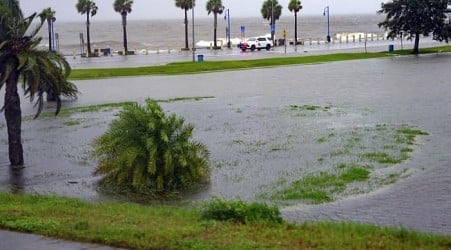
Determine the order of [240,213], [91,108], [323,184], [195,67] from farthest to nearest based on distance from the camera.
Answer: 1. [195,67]
2. [91,108]
3. [323,184]
4. [240,213]

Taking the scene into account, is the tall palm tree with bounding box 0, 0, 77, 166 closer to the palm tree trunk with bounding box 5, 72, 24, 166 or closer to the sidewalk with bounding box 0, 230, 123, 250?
the palm tree trunk with bounding box 5, 72, 24, 166

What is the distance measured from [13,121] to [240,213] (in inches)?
446

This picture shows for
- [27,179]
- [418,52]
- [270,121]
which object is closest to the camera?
[27,179]

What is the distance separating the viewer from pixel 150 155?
14469mm

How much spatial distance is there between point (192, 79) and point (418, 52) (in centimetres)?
2970

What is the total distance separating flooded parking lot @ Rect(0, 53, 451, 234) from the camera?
12883 mm

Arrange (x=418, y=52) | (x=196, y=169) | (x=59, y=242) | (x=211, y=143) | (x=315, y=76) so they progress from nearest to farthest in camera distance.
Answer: (x=59, y=242) → (x=196, y=169) → (x=211, y=143) → (x=315, y=76) → (x=418, y=52)

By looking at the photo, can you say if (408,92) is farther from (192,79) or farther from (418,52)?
(418,52)

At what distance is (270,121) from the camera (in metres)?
23.4

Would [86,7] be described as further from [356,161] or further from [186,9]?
[356,161]

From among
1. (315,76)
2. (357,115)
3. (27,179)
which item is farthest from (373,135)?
(315,76)

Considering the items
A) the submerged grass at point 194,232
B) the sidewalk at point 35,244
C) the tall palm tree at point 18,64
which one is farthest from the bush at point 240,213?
the tall palm tree at point 18,64

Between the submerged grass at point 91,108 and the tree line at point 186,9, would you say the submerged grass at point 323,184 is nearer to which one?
the submerged grass at point 91,108

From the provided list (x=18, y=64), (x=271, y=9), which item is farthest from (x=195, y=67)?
(x=271, y=9)
